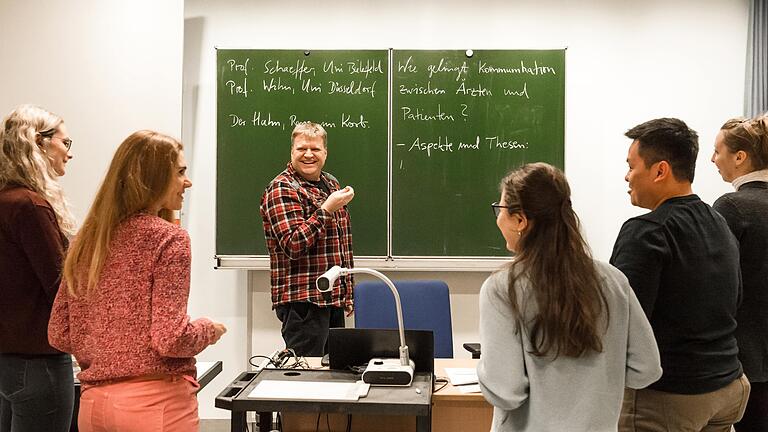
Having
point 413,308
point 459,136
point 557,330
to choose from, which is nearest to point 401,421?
point 413,308

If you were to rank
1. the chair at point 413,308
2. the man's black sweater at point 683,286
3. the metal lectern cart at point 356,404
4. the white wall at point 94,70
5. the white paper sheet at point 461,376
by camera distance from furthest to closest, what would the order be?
the white wall at point 94,70, the chair at point 413,308, the white paper sheet at point 461,376, the metal lectern cart at point 356,404, the man's black sweater at point 683,286

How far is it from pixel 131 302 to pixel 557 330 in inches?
41.9

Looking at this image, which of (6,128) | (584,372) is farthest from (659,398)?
(6,128)

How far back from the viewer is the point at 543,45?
409 centimetres

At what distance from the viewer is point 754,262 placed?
2209mm

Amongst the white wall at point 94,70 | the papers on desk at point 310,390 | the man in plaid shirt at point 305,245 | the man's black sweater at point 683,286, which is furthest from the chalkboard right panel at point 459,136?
the man's black sweater at point 683,286

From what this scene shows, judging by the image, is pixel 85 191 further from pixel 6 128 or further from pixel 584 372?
pixel 584 372

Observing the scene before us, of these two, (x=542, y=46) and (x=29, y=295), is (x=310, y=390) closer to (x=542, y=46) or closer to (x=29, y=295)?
(x=29, y=295)

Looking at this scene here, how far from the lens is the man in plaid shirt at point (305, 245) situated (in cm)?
294

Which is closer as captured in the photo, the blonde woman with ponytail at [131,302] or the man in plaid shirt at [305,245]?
the blonde woman with ponytail at [131,302]

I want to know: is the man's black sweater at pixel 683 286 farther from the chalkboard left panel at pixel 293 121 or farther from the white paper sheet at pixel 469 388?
the chalkboard left panel at pixel 293 121

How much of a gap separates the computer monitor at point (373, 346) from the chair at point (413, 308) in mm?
725

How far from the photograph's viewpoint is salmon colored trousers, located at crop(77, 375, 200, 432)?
1648mm

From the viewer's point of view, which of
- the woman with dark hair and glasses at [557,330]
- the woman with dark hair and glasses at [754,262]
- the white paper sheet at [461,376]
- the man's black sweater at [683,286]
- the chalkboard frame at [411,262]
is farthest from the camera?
the chalkboard frame at [411,262]
